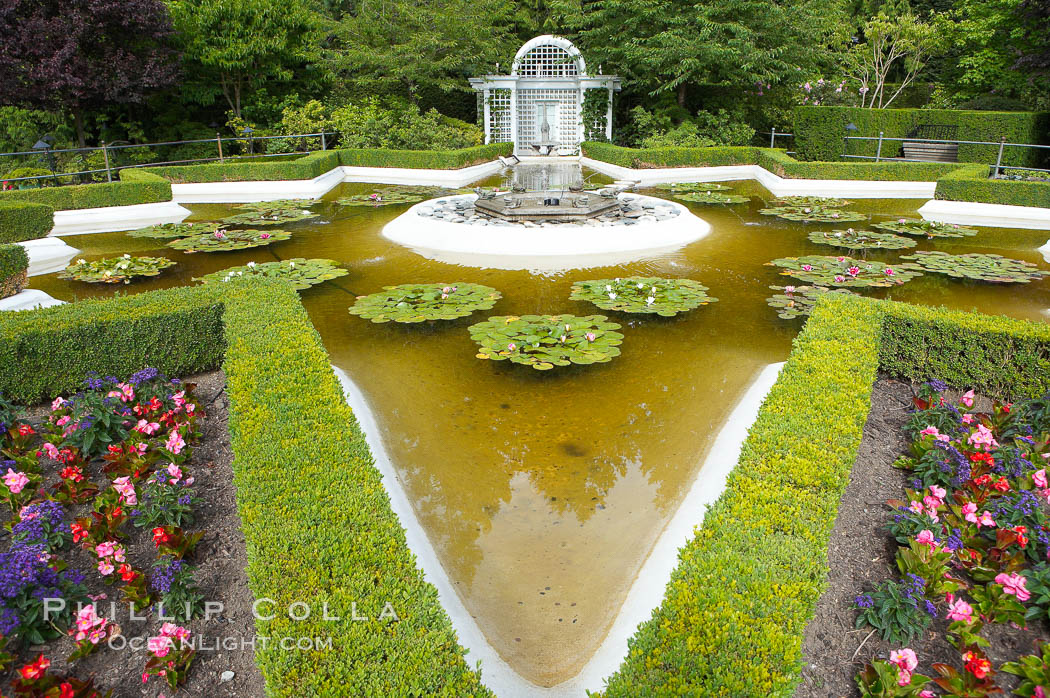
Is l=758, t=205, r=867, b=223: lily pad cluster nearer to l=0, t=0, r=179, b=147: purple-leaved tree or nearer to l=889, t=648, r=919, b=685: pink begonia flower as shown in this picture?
l=889, t=648, r=919, b=685: pink begonia flower

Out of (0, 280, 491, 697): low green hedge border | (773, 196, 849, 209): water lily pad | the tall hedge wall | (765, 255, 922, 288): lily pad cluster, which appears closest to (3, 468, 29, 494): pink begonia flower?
(0, 280, 491, 697): low green hedge border

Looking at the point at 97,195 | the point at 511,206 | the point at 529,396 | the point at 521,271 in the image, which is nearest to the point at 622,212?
the point at 511,206

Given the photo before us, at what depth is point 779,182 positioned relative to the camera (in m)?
15.0

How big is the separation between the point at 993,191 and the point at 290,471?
13.8 m

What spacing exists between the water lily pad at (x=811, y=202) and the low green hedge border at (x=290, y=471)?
429 inches

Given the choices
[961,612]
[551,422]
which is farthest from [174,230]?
[961,612]

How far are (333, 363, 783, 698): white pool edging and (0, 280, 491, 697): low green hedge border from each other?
26 centimetres

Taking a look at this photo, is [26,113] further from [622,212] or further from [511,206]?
[622,212]

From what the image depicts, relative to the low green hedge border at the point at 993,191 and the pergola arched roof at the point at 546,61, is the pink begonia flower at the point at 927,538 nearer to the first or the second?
the low green hedge border at the point at 993,191

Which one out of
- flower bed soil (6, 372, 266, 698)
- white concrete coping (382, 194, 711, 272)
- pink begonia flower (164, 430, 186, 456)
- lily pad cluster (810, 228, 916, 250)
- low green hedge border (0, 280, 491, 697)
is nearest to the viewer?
low green hedge border (0, 280, 491, 697)

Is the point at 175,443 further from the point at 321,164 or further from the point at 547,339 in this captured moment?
the point at 321,164

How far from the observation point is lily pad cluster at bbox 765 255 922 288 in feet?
24.3

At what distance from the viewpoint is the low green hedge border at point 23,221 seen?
945 centimetres

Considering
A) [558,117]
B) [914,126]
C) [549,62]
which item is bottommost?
[914,126]
